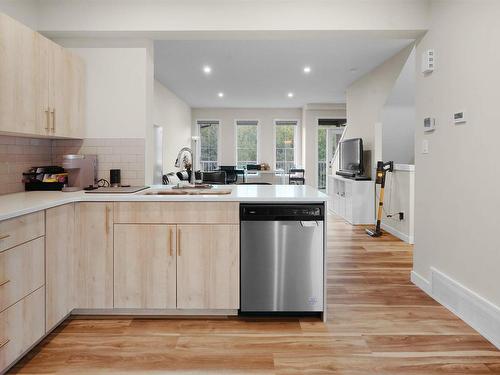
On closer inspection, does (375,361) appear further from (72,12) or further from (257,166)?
(257,166)

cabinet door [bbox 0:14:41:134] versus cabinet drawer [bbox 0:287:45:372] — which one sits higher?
cabinet door [bbox 0:14:41:134]

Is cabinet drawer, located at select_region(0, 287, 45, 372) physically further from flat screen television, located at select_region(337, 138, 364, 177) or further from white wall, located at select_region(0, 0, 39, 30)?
flat screen television, located at select_region(337, 138, 364, 177)

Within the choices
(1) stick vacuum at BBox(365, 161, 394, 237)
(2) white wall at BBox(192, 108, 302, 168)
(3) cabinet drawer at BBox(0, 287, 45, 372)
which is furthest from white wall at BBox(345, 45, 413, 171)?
(3) cabinet drawer at BBox(0, 287, 45, 372)

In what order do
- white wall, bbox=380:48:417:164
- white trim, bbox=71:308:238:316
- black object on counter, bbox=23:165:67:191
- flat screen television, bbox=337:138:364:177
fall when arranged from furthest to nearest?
flat screen television, bbox=337:138:364:177 < white wall, bbox=380:48:417:164 < black object on counter, bbox=23:165:67:191 < white trim, bbox=71:308:238:316

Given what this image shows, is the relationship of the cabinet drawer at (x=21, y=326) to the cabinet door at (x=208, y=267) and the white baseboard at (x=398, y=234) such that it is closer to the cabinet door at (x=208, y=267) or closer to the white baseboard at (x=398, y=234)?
the cabinet door at (x=208, y=267)

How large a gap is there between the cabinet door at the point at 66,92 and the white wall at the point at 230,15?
381 mm

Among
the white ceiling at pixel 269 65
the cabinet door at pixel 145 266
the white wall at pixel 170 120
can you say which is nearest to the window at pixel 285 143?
the white ceiling at pixel 269 65

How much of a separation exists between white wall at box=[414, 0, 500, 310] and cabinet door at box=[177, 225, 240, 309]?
5.24 ft

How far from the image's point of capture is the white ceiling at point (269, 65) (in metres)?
5.00

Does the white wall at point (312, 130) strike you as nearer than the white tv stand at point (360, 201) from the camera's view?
No

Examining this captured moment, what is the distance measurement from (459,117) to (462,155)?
272 mm

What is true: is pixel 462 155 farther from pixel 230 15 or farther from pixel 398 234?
pixel 398 234

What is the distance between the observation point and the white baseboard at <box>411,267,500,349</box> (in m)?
2.25

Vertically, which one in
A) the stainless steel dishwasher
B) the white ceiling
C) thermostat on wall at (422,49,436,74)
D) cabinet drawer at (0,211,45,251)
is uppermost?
the white ceiling
